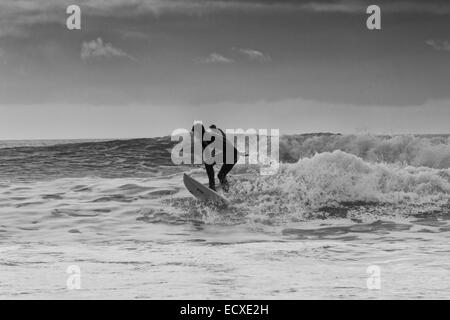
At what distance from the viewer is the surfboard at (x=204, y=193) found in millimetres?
15727

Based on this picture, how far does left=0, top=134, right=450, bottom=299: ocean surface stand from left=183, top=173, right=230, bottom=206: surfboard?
26 cm

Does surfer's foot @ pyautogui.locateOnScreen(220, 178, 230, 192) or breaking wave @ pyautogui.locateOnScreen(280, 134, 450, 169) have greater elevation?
breaking wave @ pyautogui.locateOnScreen(280, 134, 450, 169)

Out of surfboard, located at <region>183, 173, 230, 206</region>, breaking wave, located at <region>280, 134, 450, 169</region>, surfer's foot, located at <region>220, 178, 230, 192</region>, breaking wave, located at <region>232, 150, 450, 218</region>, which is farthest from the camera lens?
breaking wave, located at <region>280, 134, 450, 169</region>

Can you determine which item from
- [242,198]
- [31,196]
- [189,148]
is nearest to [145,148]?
[189,148]

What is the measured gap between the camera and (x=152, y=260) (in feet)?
30.8

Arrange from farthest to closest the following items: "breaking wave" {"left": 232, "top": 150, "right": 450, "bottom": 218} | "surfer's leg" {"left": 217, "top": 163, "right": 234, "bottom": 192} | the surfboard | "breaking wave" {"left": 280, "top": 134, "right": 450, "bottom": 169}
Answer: "breaking wave" {"left": 280, "top": 134, "right": 450, "bottom": 169} → "surfer's leg" {"left": 217, "top": 163, "right": 234, "bottom": 192} → the surfboard → "breaking wave" {"left": 232, "top": 150, "right": 450, "bottom": 218}

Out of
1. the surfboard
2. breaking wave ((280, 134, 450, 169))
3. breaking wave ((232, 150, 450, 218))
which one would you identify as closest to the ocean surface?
breaking wave ((232, 150, 450, 218))

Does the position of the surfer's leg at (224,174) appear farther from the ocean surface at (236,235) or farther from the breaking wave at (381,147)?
the breaking wave at (381,147)

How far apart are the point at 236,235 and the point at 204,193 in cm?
399

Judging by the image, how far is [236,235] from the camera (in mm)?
12234

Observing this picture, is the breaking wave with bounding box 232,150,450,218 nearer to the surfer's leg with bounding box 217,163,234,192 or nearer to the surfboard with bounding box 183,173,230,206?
the surfer's leg with bounding box 217,163,234,192

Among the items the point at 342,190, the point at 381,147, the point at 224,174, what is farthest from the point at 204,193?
the point at 381,147

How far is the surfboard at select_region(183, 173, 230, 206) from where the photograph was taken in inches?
619
